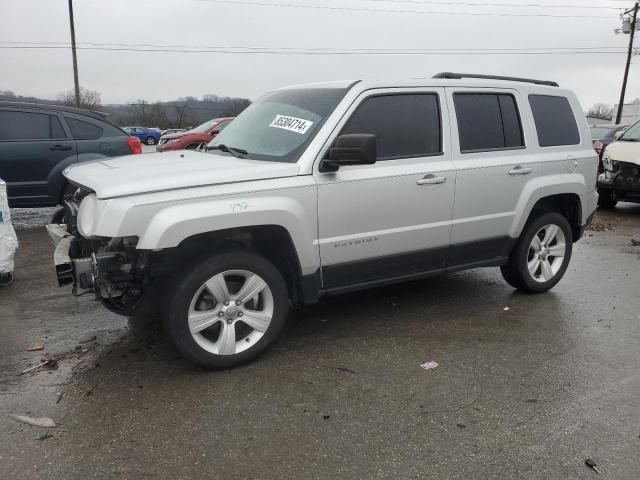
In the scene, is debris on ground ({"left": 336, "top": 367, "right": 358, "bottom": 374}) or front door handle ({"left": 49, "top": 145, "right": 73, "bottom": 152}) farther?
front door handle ({"left": 49, "top": 145, "right": 73, "bottom": 152})

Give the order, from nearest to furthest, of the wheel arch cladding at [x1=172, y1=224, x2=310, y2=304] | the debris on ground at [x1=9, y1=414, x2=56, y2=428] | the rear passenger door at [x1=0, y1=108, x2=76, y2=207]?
the debris on ground at [x1=9, y1=414, x2=56, y2=428] → the wheel arch cladding at [x1=172, y1=224, x2=310, y2=304] → the rear passenger door at [x1=0, y1=108, x2=76, y2=207]

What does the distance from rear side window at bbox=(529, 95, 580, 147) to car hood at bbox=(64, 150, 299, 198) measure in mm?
2555

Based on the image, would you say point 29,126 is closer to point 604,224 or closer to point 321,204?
point 321,204

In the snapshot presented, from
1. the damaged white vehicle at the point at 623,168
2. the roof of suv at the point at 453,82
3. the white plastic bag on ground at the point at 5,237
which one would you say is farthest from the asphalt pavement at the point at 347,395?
the damaged white vehicle at the point at 623,168

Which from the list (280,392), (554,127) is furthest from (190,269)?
(554,127)

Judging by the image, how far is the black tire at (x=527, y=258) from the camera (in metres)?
5.02

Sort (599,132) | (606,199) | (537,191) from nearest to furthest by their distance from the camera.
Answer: (537,191)
(606,199)
(599,132)

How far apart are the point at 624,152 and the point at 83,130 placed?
29.4 ft

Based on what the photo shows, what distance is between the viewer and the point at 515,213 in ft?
15.7

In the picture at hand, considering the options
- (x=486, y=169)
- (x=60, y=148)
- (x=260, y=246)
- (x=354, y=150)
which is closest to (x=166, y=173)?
(x=260, y=246)

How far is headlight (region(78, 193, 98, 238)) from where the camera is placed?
3295 millimetres

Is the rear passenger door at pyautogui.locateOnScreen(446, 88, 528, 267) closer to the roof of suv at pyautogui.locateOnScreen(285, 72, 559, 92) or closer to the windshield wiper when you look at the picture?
the roof of suv at pyautogui.locateOnScreen(285, 72, 559, 92)

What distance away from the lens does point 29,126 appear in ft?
26.0

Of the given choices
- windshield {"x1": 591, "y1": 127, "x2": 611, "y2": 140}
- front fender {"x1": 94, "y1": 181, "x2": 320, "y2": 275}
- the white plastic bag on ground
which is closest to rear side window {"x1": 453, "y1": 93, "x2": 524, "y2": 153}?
front fender {"x1": 94, "y1": 181, "x2": 320, "y2": 275}
